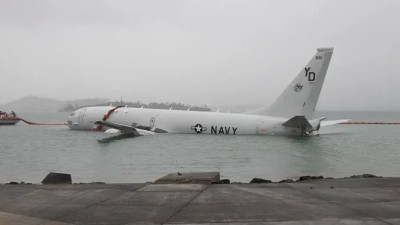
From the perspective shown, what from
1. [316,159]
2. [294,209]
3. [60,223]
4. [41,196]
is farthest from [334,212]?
[316,159]

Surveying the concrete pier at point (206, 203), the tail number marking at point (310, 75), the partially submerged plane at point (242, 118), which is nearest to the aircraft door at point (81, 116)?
the partially submerged plane at point (242, 118)

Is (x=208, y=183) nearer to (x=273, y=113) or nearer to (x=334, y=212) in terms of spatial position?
(x=334, y=212)

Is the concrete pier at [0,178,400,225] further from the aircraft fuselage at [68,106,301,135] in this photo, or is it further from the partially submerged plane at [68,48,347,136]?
the aircraft fuselage at [68,106,301,135]

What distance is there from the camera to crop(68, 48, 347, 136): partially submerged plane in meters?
56.8

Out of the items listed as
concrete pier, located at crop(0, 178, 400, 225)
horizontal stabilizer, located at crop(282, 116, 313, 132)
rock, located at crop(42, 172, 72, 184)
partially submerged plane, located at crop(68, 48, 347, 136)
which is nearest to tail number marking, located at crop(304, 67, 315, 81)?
partially submerged plane, located at crop(68, 48, 347, 136)

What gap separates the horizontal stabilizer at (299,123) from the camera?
55.1m

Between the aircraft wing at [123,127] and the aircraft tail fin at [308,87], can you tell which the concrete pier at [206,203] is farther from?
the aircraft wing at [123,127]

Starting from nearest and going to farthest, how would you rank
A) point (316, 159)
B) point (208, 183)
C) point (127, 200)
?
1. point (127, 200)
2. point (208, 183)
3. point (316, 159)

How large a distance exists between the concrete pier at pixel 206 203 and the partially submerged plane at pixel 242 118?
43126mm

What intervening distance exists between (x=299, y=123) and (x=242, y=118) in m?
9.50

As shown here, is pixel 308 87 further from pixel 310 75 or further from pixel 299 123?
pixel 299 123

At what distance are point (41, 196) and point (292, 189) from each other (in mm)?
7572

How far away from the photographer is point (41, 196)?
1216 centimetres

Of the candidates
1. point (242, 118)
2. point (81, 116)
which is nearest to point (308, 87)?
point (242, 118)
